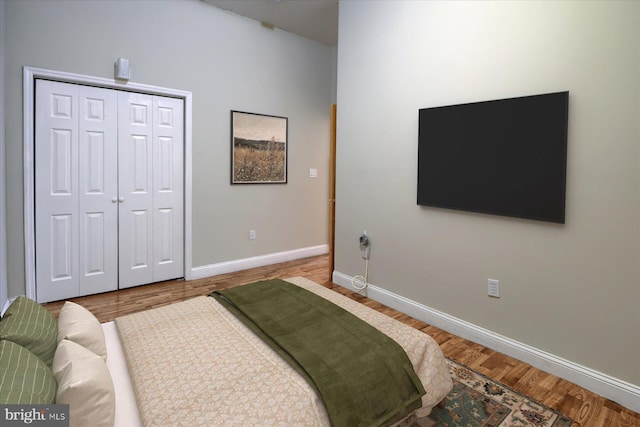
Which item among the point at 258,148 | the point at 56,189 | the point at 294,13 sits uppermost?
the point at 294,13

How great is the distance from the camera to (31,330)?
52.8 inches

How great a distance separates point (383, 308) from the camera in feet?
10.8

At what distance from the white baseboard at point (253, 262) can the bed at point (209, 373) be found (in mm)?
2119

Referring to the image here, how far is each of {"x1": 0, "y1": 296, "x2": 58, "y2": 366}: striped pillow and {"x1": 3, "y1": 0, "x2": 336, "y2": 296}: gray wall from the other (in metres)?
2.08

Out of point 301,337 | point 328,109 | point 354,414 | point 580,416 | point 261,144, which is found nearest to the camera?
point 354,414

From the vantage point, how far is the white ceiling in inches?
150

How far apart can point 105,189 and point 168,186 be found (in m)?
0.59

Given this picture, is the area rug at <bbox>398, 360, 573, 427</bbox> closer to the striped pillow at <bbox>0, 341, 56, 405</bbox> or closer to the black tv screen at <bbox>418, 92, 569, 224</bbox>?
the black tv screen at <bbox>418, 92, 569, 224</bbox>

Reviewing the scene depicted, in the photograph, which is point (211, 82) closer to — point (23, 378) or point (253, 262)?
point (253, 262)

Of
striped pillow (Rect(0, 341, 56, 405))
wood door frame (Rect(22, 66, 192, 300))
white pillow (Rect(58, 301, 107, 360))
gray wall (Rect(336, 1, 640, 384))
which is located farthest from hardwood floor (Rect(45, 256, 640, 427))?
striped pillow (Rect(0, 341, 56, 405))

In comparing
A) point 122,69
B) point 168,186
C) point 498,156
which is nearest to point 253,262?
point 168,186

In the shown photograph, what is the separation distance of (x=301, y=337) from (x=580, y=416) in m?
1.54

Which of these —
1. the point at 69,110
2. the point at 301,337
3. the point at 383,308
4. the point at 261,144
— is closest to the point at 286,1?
the point at 261,144

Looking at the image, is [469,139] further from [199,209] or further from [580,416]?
[199,209]
